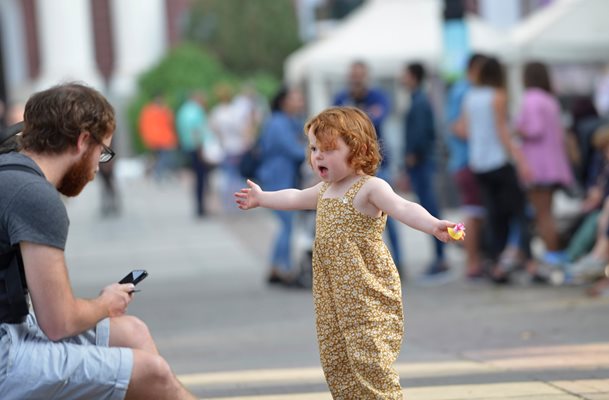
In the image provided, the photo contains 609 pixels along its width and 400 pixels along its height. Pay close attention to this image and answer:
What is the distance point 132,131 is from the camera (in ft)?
121

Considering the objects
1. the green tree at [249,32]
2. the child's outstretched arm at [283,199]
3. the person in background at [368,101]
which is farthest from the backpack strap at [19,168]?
the green tree at [249,32]

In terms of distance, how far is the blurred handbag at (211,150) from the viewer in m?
19.5

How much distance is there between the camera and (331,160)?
472cm

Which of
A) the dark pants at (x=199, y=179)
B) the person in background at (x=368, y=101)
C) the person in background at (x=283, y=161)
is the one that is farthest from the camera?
the dark pants at (x=199, y=179)

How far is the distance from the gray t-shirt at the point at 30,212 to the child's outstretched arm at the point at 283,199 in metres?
1.06

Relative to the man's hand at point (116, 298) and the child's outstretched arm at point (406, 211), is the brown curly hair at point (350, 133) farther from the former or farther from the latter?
the man's hand at point (116, 298)

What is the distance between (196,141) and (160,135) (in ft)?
30.7

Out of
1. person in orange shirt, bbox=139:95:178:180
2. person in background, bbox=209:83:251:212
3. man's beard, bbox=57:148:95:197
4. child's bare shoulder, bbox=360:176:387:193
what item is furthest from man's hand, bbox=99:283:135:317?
person in orange shirt, bbox=139:95:178:180

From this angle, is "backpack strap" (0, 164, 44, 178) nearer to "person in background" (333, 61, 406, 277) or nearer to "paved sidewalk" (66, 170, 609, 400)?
"paved sidewalk" (66, 170, 609, 400)

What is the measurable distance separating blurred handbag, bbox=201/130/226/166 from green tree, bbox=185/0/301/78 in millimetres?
21366

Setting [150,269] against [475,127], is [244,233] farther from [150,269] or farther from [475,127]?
[475,127]

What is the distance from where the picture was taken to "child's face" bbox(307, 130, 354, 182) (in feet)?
15.5

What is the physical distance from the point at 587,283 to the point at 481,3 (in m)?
20.4

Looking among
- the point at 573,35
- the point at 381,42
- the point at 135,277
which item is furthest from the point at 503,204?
the point at 381,42
